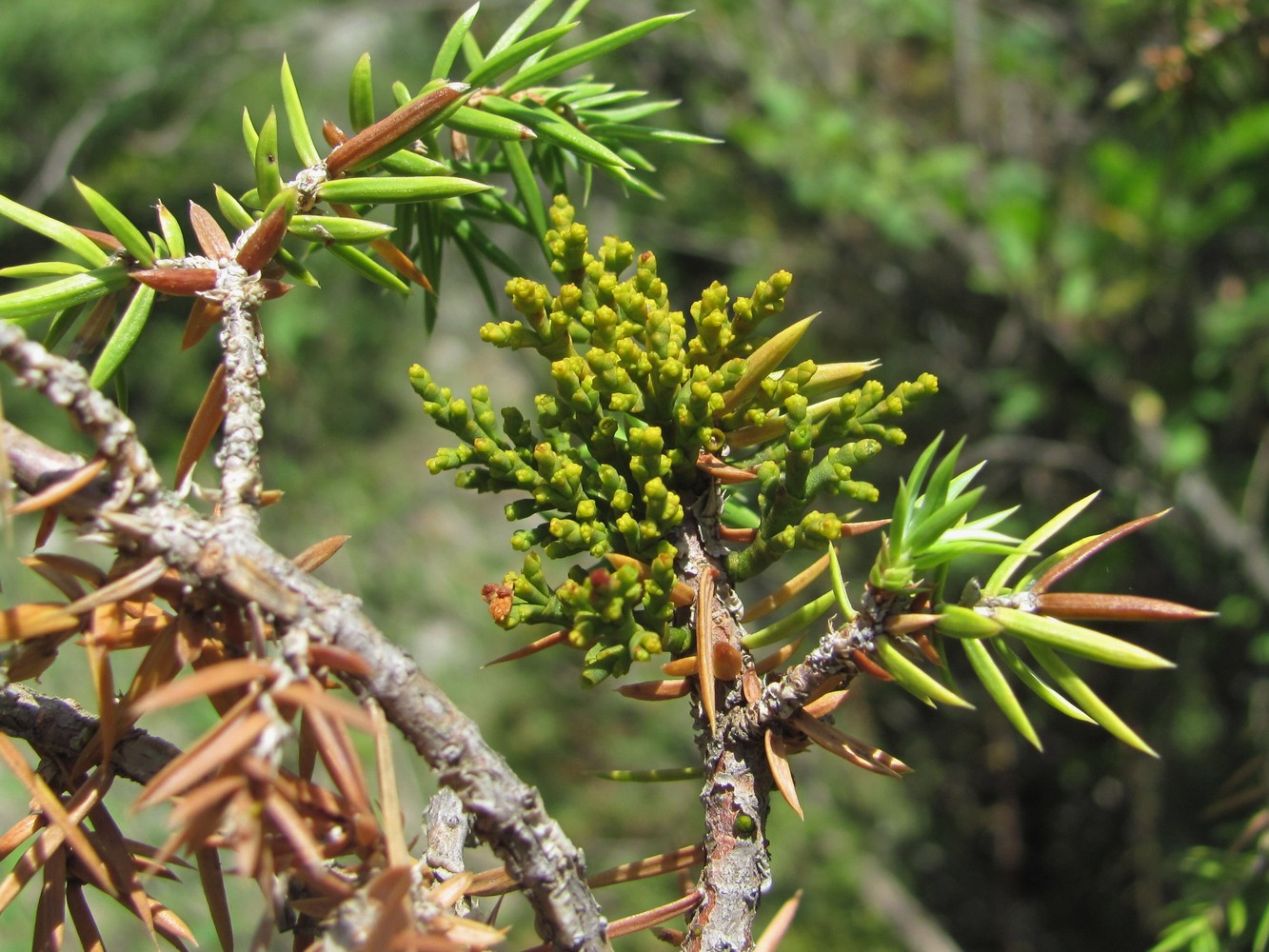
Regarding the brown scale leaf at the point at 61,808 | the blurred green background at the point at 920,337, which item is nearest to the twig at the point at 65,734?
the brown scale leaf at the point at 61,808

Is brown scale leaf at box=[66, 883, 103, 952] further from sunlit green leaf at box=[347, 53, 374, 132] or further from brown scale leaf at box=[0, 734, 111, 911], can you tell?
sunlit green leaf at box=[347, 53, 374, 132]

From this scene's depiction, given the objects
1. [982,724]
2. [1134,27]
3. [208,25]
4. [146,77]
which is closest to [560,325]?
[146,77]

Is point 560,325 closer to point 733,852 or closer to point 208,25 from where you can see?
point 733,852

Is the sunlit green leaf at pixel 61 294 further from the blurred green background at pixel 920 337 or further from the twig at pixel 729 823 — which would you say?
the blurred green background at pixel 920 337

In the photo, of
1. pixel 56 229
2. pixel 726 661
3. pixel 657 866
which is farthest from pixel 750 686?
pixel 56 229

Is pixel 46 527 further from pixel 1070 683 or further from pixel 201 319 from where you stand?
pixel 1070 683

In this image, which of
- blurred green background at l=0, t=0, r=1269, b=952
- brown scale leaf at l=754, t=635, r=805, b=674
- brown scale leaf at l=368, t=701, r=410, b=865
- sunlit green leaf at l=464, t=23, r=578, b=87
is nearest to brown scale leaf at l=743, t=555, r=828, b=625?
brown scale leaf at l=754, t=635, r=805, b=674
